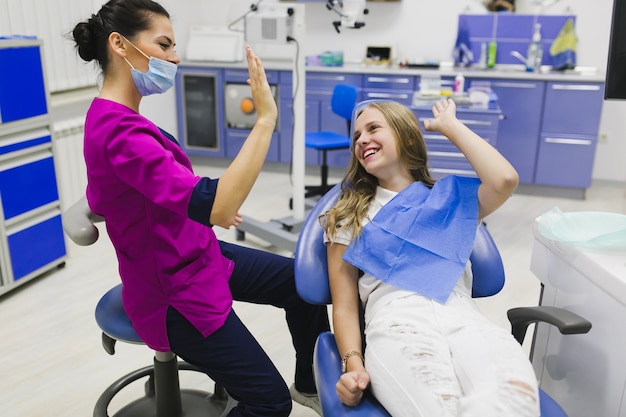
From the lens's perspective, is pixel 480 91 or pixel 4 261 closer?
pixel 4 261

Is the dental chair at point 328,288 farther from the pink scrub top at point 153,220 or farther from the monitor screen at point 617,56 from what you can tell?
the monitor screen at point 617,56

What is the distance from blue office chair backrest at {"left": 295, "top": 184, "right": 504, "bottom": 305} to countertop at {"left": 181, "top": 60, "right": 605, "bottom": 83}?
3.16 m

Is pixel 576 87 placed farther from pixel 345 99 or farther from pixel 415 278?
pixel 415 278

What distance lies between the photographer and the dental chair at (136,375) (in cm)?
149

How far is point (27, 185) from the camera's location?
9.36 feet

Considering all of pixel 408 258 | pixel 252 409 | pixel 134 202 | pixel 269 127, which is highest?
pixel 269 127

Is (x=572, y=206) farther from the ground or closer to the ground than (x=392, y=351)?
closer to the ground

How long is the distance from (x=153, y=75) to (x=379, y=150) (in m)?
0.66

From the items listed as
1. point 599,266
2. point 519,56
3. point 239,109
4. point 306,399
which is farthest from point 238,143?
point 599,266

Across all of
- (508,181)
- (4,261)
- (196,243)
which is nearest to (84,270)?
(4,261)

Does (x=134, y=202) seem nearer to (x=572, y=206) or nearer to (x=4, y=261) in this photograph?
(x=4, y=261)

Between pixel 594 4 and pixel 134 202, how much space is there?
4.53 meters

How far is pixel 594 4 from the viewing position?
4609 mm

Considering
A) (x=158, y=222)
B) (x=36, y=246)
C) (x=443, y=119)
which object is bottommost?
(x=36, y=246)
